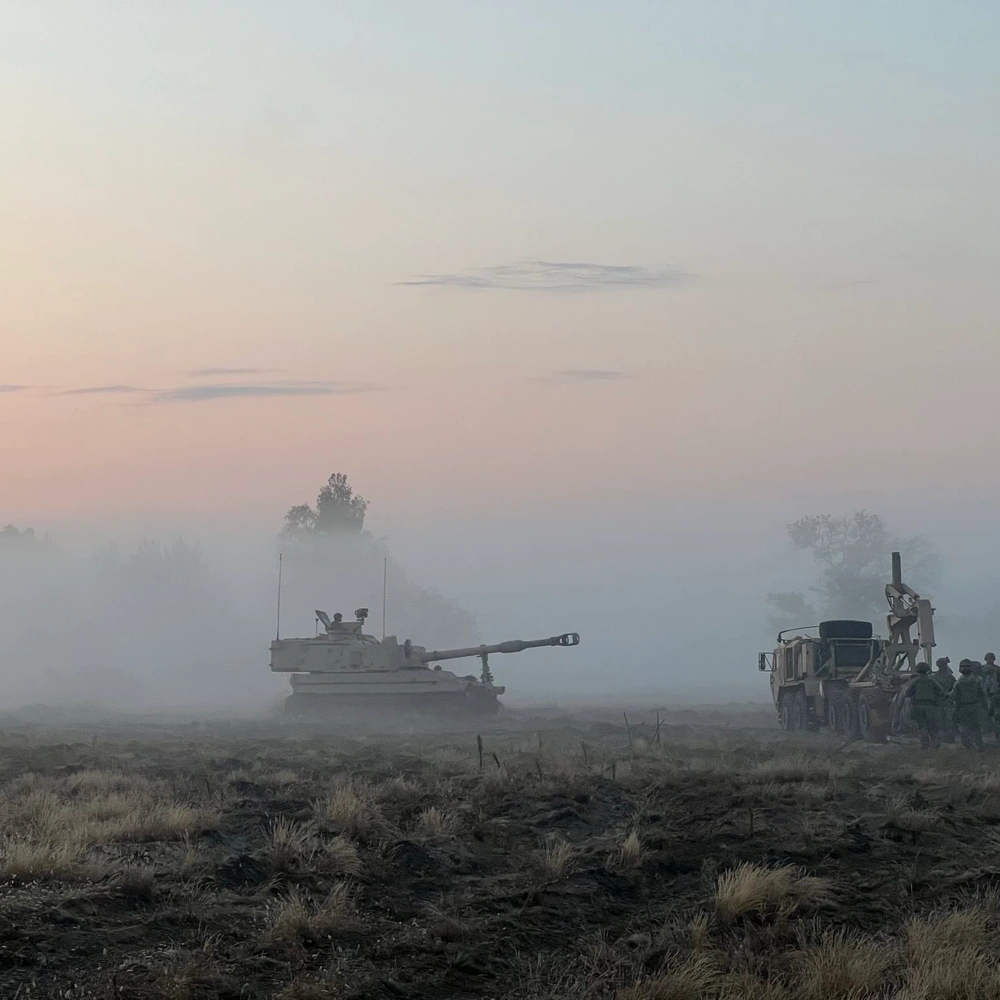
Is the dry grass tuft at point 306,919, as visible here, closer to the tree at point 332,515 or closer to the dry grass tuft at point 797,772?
the dry grass tuft at point 797,772

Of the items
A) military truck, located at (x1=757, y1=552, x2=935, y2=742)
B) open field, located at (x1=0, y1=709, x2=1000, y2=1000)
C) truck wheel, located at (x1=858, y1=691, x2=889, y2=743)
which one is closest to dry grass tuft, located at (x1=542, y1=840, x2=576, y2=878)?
open field, located at (x1=0, y1=709, x2=1000, y2=1000)

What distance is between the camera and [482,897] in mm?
10562

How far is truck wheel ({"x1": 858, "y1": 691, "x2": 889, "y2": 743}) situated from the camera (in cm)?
→ 2850

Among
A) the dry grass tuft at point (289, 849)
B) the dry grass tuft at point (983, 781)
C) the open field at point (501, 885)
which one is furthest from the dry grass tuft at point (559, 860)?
the dry grass tuft at point (983, 781)

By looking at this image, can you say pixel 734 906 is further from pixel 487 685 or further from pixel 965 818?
pixel 487 685

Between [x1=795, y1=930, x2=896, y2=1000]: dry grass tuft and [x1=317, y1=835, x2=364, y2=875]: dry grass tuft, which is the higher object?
[x1=317, y1=835, x2=364, y2=875]: dry grass tuft

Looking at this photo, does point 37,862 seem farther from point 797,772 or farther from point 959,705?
point 959,705

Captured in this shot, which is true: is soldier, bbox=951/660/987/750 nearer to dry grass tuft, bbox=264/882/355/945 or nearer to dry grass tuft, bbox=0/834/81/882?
dry grass tuft, bbox=264/882/355/945

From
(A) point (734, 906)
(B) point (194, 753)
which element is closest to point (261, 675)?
(B) point (194, 753)

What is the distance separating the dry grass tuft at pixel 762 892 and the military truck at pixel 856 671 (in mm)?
16647

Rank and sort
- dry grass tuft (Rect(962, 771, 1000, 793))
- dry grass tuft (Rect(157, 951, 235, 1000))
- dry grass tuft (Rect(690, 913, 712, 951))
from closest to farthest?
1. dry grass tuft (Rect(157, 951, 235, 1000))
2. dry grass tuft (Rect(690, 913, 712, 951))
3. dry grass tuft (Rect(962, 771, 1000, 793))

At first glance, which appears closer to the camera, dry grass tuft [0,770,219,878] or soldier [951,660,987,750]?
dry grass tuft [0,770,219,878]

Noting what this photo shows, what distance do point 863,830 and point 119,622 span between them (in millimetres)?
134379

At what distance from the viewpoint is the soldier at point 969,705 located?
1006 inches
